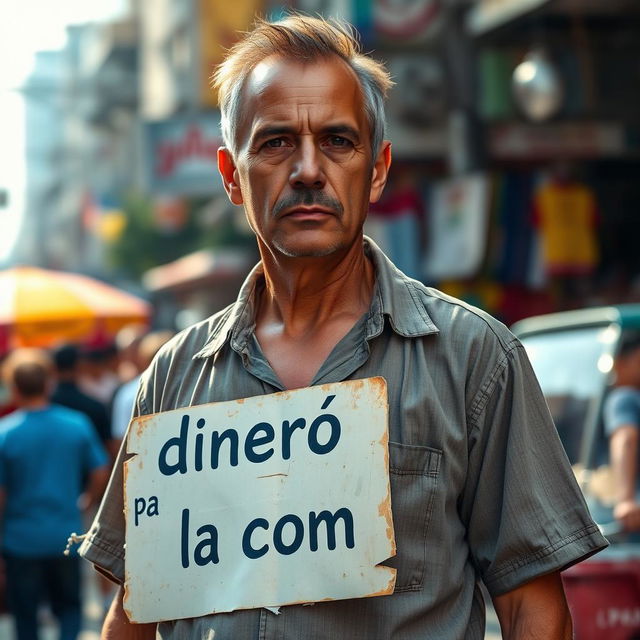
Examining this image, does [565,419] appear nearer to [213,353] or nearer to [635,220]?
[213,353]

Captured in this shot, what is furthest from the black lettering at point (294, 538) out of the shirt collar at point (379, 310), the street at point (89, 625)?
the street at point (89, 625)

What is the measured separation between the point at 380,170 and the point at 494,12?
10895 mm

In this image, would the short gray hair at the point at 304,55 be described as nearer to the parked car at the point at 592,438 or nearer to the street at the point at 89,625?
the parked car at the point at 592,438

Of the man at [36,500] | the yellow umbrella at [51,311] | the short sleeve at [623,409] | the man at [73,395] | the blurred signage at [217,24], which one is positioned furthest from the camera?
→ the blurred signage at [217,24]

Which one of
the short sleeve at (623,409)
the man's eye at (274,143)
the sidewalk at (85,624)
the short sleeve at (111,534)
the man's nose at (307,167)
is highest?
the man's eye at (274,143)

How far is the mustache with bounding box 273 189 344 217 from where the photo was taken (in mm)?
2404

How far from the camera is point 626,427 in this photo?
572 centimetres

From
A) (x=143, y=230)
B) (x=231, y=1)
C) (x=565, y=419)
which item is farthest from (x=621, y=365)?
(x=143, y=230)

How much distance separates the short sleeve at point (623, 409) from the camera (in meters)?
5.76

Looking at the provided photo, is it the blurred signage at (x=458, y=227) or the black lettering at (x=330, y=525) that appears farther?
the blurred signage at (x=458, y=227)

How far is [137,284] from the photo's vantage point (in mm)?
42969

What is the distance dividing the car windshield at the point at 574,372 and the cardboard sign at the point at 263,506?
3.81m

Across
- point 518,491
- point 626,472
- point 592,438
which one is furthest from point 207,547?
point 592,438

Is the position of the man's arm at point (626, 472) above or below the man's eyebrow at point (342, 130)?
below
